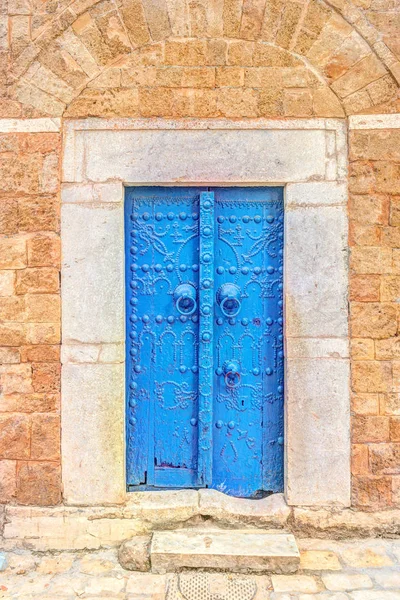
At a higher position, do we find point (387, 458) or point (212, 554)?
point (387, 458)

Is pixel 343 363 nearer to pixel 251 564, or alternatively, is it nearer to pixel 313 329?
pixel 313 329

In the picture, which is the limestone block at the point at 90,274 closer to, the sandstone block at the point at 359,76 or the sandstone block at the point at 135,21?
the sandstone block at the point at 135,21

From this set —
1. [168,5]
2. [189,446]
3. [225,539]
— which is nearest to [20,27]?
[168,5]

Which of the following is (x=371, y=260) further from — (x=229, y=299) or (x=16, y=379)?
(x=16, y=379)

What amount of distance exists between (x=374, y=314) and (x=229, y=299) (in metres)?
0.89

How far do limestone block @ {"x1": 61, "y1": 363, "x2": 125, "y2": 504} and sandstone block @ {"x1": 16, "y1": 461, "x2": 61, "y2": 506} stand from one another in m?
0.07

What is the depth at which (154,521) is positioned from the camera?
2967mm

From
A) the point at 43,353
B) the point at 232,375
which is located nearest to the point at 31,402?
the point at 43,353

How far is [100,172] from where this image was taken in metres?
2.98

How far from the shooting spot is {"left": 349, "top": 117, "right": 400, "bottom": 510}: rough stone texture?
2.96 metres

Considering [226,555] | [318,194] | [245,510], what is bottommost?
[226,555]

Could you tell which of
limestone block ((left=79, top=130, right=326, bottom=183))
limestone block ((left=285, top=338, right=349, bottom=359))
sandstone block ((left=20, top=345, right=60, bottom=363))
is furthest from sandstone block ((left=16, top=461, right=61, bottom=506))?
limestone block ((left=79, top=130, right=326, bottom=183))

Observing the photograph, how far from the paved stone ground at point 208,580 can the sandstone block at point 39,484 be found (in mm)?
300

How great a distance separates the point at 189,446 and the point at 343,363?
110 centimetres
